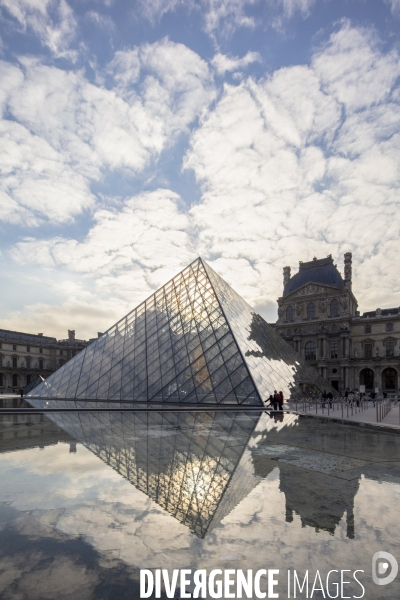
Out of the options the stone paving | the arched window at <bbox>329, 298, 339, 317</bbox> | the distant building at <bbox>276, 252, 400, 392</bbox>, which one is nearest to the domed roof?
the distant building at <bbox>276, 252, 400, 392</bbox>

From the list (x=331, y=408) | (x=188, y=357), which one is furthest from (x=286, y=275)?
(x=188, y=357)

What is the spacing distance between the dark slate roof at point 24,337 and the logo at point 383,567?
7451 centimetres

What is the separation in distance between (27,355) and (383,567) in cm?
7719

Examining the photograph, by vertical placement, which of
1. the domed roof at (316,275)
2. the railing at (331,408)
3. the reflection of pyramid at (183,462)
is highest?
the domed roof at (316,275)

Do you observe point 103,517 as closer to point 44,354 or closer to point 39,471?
point 39,471

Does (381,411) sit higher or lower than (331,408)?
higher

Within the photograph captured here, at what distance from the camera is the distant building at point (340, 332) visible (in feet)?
184

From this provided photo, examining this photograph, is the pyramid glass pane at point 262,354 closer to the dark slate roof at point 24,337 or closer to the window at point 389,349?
the window at point 389,349

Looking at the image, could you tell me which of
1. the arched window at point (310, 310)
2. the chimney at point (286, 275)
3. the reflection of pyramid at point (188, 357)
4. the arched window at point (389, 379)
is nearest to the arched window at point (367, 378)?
the arched window at point (389, 379)

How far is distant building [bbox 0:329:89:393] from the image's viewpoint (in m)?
66.8

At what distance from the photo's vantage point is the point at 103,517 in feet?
13.7

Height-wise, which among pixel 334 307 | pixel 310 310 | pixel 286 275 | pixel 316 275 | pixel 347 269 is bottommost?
pixel 310 310

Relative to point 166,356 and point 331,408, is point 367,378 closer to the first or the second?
point 331,408

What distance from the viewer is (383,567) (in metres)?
3.12
